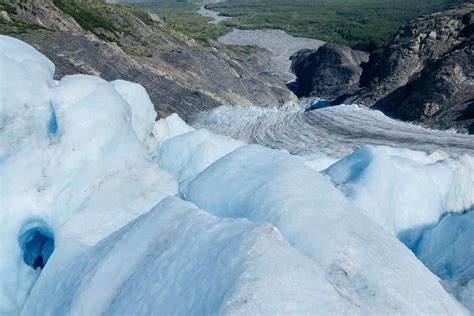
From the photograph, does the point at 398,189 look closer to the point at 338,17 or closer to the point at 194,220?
the point at 194,220

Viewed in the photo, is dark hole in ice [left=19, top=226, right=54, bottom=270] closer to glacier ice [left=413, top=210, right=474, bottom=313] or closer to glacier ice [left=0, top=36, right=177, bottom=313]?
glacier ice [left=0, top=36, right=177, bottom=313]

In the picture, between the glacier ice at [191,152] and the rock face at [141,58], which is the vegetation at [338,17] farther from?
the glacier ice at [191,152]

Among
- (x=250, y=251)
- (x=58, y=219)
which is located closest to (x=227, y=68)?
(x=58, y=219)

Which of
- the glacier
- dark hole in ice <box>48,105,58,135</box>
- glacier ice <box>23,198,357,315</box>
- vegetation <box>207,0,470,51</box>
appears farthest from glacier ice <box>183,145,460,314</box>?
vegetation <box>207,0,470,51</box>

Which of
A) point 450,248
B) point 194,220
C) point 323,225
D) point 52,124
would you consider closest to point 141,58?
point 52,124

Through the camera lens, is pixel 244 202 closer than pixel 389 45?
Yes

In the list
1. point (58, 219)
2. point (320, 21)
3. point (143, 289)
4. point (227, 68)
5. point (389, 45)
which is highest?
point (143, 289)

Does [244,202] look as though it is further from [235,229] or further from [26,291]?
[26,291]

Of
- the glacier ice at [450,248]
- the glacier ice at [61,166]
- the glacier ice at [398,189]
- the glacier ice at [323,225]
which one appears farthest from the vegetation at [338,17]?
the glacier ice at [323,225]
